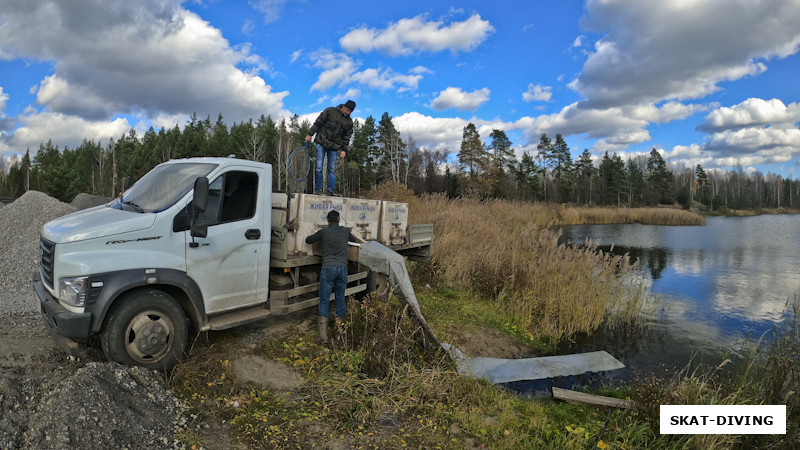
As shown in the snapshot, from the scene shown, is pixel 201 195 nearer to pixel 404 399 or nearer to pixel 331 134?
pixel 404 399

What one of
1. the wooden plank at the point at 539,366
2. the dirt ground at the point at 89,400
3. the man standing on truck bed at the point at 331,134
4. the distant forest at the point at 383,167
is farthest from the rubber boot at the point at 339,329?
the distant forest at the point at 383,167

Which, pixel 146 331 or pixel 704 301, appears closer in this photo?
pixel 146 331

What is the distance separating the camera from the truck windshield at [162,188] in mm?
5180

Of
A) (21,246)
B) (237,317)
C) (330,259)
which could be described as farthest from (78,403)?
(21,246)

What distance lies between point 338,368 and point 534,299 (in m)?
5.62

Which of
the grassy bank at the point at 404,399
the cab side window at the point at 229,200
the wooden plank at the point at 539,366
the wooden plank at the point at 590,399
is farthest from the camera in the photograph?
the wooden plank at the point at 539,366

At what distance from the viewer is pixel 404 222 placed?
8.91 m

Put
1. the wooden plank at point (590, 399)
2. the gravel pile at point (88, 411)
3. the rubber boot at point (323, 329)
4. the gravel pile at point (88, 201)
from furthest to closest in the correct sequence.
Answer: the gravel pile at point (88, 201) → the rubber boot at point (323, 329) → the wooden plank at point (590, 399) → the gravel pile at point (88, 411)

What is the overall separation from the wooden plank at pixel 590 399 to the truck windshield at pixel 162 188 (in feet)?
17.4

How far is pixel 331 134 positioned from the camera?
28.8 ft

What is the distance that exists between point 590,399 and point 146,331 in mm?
5262

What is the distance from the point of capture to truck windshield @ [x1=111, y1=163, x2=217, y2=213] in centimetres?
518

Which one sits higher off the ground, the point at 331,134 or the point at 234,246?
the point at 331,134

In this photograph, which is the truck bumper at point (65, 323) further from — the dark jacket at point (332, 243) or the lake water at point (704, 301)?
the lake water at point (704, 301)
